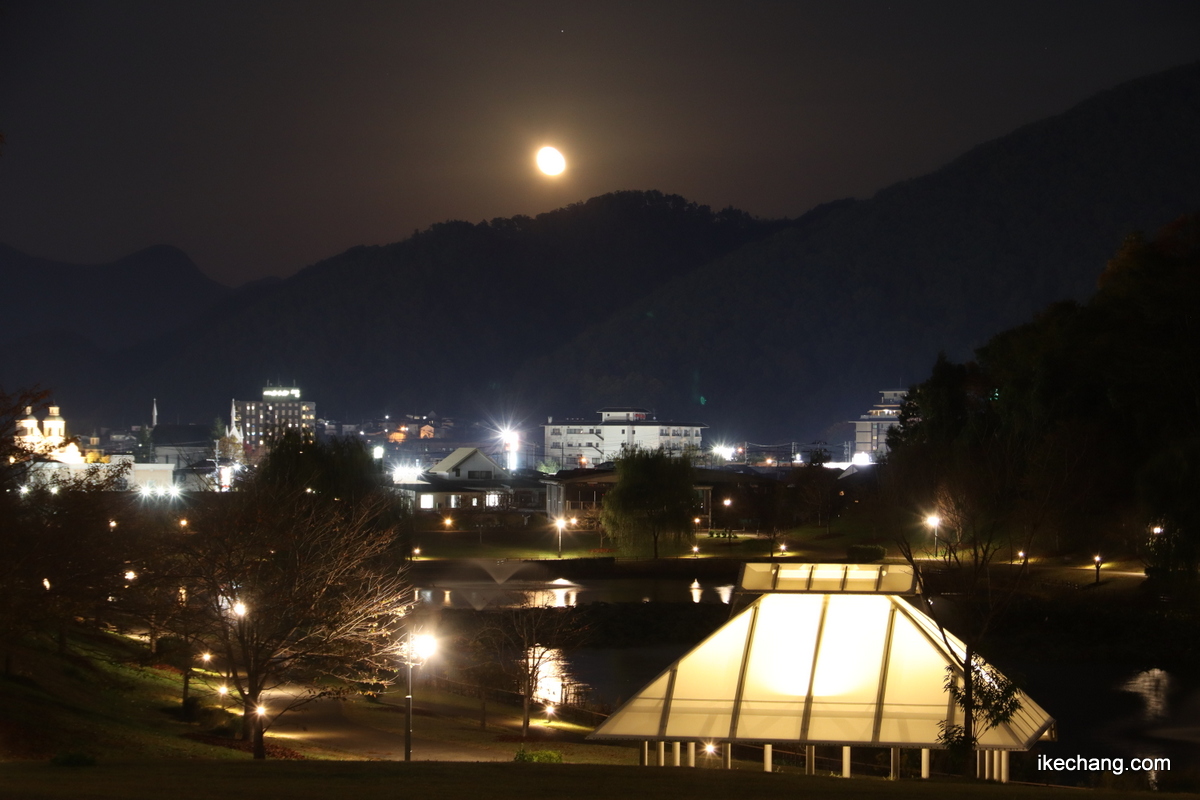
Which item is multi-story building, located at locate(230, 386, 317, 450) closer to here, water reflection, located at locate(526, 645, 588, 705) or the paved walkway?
water reflection, located at locate(526, 645, 588, 705)

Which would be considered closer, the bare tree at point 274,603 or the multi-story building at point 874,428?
the bare tree at point 274,603

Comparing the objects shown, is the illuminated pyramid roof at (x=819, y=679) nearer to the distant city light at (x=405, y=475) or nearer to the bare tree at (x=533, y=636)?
the bare tree at (x=533, y=636)

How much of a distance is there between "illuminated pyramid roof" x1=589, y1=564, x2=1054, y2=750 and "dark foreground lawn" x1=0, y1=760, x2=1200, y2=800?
213 cm

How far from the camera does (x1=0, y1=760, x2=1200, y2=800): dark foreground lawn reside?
8.65 metres

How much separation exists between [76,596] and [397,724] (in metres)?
7.52

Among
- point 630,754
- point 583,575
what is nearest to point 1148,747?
point 630,754

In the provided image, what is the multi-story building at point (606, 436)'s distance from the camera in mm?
114062

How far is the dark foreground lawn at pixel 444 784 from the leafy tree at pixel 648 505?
36551 mm

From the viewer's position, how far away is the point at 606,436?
114938 mm

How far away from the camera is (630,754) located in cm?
1747

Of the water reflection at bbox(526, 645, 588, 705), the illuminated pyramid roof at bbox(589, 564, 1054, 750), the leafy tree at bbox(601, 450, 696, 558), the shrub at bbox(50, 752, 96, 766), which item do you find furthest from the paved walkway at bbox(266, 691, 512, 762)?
the leafy tree at bbox(601, 450, 696, 558)

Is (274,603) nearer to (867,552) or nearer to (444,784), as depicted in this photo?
(444,784)

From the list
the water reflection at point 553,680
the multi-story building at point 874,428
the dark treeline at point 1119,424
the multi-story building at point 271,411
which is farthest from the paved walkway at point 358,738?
the multi-story building at point 271,411

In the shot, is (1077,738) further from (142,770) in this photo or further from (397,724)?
(142,770)
